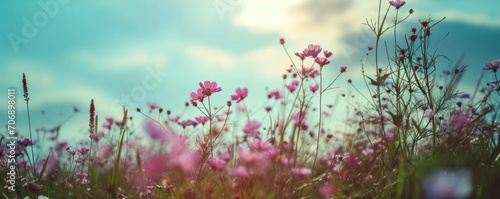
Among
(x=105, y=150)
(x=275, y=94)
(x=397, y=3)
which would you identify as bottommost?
(x=105, y=150)

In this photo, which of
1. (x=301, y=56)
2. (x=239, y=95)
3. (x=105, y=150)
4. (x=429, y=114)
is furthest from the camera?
(x=105, y=150)

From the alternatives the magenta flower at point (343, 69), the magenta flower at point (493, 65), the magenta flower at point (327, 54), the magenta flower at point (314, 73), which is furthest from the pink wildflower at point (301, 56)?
the magenta flower at point (493, 65)

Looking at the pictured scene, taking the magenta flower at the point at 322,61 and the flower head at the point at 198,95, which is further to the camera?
the magenta flower at the point at 322,61

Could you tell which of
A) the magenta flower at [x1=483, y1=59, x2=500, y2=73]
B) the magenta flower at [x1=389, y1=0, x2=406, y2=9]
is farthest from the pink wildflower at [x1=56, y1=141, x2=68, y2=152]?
the magenta flower at [x1=483, y1=59, x2=500, y2=73]

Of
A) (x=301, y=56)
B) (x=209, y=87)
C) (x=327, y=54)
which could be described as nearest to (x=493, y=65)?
(x=327, y=54)

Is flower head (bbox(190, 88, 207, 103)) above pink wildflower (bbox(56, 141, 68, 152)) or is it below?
above

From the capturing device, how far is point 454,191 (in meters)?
1.82

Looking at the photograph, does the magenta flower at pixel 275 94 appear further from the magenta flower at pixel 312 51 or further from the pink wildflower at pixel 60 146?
the pink wildflower at pixel 60 146

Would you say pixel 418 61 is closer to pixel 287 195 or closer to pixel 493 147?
pixel 493 147

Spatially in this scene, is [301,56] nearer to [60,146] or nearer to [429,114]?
[429,114]

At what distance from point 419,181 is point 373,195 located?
0.36 meters

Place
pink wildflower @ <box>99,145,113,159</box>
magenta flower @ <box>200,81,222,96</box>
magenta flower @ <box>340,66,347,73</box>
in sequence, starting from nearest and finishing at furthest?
magenta flower @ <box>200,81,222,96</box> → magenta flower @ <box>340,66,347,73</box> → pink wildflower @ <box>99,145,113,159</box>

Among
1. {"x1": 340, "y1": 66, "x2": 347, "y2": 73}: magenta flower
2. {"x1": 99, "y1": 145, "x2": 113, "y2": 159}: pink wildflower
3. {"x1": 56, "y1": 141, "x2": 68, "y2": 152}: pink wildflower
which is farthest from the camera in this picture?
{"x1": 56, "y1": 141, "x2": 68, "y2": 152}: pink wildflower

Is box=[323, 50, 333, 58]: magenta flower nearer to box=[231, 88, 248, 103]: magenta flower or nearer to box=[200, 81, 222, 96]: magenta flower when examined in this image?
box=[231, 88, 248, 103]: magenta flower
